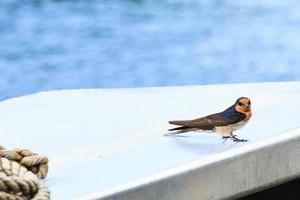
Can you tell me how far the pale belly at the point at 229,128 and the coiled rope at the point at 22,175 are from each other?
0.87 ft

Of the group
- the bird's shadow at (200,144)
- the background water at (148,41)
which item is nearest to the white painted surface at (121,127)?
the bird's shadow at (200,144)

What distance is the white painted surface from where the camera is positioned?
1036 millimetres

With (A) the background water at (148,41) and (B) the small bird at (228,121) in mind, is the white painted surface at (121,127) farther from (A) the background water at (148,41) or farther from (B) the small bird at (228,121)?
(A) the background water at (148,41)

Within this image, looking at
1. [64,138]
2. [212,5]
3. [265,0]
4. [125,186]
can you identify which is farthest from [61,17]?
[125,186]

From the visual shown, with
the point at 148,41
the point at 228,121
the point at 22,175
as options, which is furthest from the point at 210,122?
the point at 148,41

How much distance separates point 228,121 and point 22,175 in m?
0.34

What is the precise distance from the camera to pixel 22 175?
2.87 ft

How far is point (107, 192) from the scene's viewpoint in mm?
923

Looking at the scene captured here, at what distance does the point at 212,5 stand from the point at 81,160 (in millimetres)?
2194

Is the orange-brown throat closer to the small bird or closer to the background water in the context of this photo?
the small bird

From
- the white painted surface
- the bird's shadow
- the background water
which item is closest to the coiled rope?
the white painted surface

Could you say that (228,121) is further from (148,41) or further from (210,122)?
(148,41)

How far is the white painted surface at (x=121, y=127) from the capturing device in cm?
104

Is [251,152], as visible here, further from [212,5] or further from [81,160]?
[212,5]
